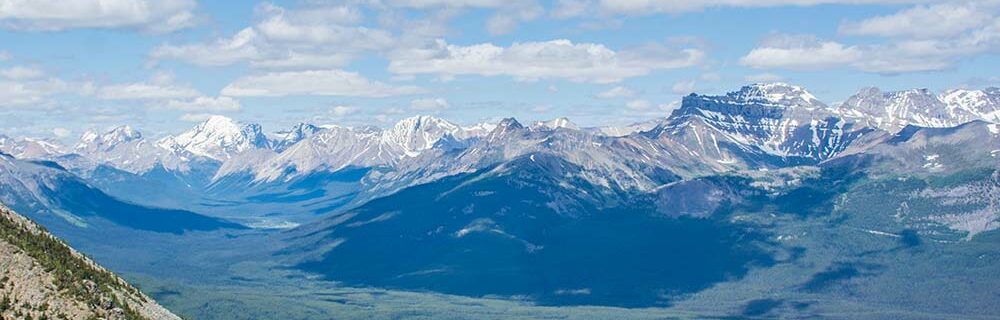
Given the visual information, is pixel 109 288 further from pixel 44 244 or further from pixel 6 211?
pixel 6 211

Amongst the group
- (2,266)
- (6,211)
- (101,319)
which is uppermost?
(6,211)

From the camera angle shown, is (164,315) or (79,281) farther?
(164,315)

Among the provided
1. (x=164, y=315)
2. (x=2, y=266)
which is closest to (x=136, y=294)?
(x=164, y=315)

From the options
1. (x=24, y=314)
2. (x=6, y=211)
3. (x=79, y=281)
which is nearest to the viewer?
(x=24, y=314)

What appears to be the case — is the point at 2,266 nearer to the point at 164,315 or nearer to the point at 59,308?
the point at 59,308

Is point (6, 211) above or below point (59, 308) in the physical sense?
above

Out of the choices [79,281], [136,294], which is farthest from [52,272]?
[136,294]

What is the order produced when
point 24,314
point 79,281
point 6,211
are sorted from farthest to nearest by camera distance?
1. point 6,211
2. point 79,281
3. point 24,314
